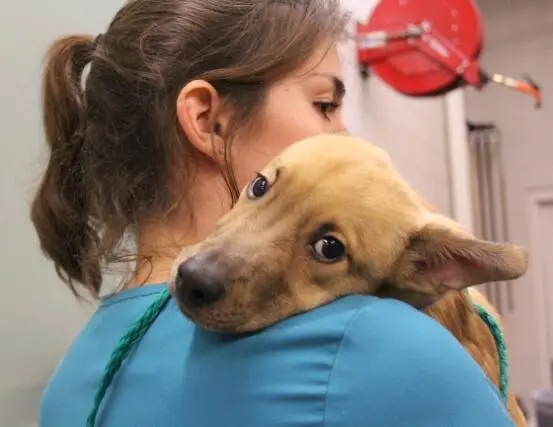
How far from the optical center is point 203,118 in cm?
101

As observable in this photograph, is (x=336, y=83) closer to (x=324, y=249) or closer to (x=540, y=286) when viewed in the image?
(x=324, y=249)

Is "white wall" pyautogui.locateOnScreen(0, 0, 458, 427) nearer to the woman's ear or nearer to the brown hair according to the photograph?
the brown hair

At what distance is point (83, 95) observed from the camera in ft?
3.78

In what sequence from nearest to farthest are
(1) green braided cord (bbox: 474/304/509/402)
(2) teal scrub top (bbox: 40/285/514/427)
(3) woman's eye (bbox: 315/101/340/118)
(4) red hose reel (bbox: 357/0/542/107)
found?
(2) teal scrub top (bbox: 40/285/514/427)
(1) green braided cord (bbox: 474/304/509/402)
(3) woman's eye (bbox: 315/101/340/118)
(4) red hose reel (bbox: 357/0/542/107)

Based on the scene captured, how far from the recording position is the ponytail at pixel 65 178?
3.77 feet

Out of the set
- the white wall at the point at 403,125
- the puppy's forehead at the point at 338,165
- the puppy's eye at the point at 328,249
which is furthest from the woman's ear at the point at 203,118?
the white wall at the point at 403,125

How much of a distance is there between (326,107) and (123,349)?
493 millimetres

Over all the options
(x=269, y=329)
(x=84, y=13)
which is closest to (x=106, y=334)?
(x=269, y=329)

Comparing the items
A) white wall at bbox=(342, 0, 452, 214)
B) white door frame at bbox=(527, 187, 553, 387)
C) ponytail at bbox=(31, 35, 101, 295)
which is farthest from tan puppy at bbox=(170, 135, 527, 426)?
white door frame at bbox=(527, 187, 553, 387)

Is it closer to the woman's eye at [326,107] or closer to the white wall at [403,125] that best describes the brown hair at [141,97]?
the woman's eye at [326,107]

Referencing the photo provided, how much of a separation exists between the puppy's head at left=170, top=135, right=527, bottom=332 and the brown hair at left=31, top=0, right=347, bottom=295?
0.63 ft

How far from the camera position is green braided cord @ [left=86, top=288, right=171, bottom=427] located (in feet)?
2.60

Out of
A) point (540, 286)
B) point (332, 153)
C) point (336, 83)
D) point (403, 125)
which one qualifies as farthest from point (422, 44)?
point (540, 286)

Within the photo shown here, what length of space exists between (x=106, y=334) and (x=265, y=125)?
0.36 meters
